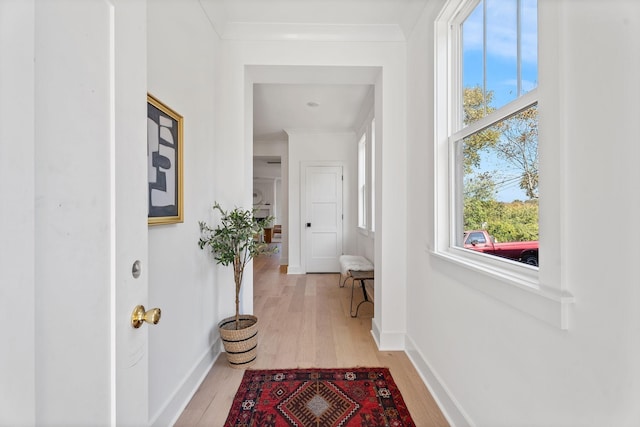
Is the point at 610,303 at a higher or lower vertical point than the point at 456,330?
higher

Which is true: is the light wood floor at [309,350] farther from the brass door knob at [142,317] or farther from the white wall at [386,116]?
the brass door knob at [142,317]

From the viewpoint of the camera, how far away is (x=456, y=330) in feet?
4.83

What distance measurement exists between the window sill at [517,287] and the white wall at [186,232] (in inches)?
59.1

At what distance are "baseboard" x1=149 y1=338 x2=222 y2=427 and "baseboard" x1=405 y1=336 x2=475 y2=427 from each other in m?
1.46

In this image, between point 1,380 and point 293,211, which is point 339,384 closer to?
point 1,380

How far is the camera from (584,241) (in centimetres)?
78

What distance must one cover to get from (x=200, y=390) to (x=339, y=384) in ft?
2.87

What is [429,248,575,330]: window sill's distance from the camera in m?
0.83

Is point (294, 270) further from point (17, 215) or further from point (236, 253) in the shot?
point (17, 215)

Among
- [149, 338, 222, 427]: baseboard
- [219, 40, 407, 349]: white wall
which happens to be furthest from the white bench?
[149, 338, 222, 427]: baseboard

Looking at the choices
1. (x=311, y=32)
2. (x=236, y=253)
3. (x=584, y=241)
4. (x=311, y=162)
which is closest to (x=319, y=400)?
(x=236, y=253)

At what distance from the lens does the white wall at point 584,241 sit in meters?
0.67

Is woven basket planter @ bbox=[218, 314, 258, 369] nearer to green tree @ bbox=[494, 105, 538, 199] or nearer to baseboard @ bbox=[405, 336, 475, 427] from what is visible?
baseboard @ bbox=[405, 336, 475, 427]

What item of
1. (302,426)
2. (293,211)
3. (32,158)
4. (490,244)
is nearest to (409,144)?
(490,244)
